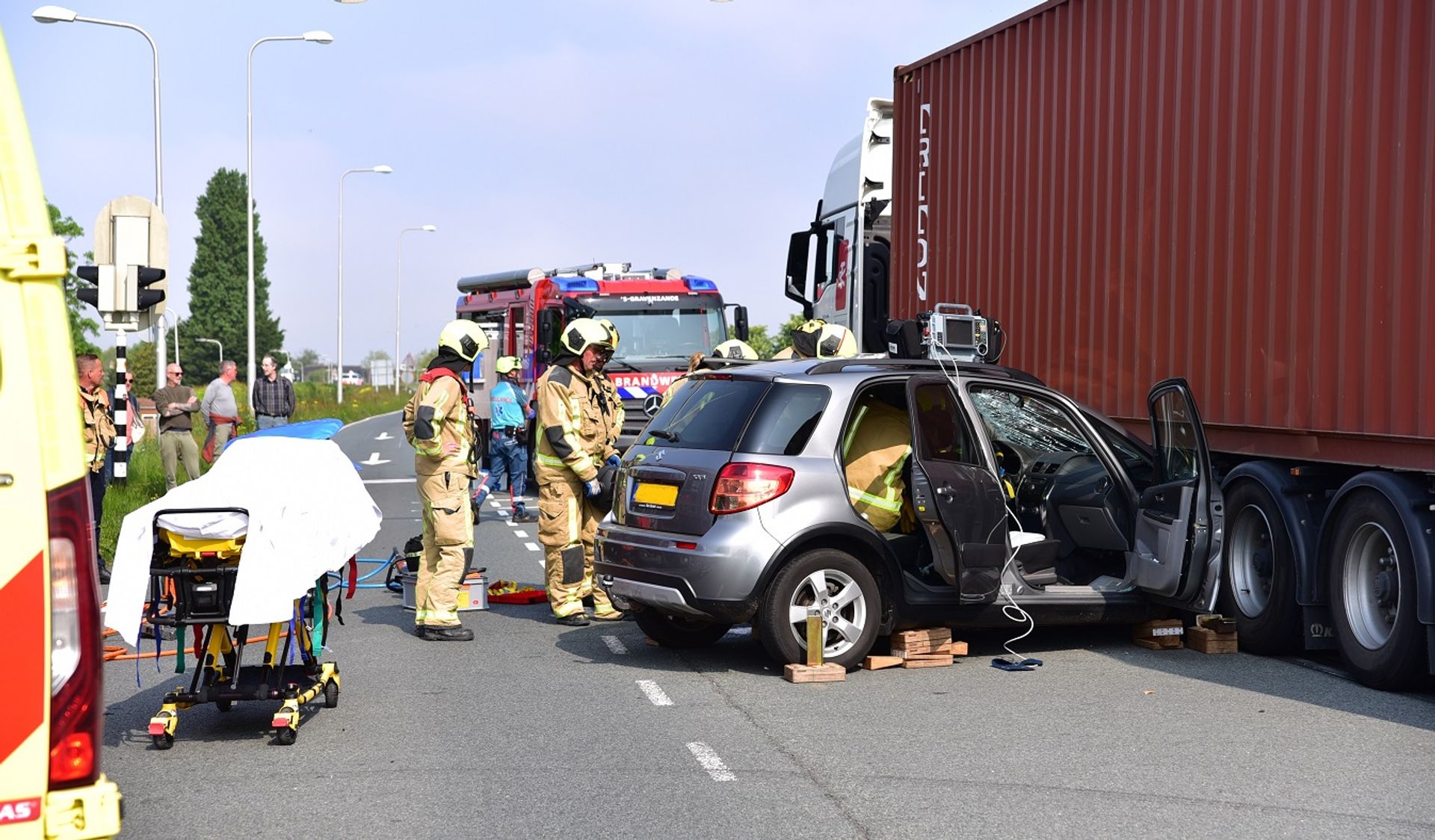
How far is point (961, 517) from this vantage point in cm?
823

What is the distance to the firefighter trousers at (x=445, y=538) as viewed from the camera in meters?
9.35

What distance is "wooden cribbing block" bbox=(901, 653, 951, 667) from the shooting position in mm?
8430

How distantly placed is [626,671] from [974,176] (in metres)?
6.12

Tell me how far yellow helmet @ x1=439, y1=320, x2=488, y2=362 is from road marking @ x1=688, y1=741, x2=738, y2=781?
370cm

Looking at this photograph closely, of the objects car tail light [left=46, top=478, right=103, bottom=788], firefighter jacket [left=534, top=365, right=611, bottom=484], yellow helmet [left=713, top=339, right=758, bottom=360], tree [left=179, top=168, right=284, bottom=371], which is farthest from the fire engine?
tree [left=179, top=168, right=284, bottom=371]

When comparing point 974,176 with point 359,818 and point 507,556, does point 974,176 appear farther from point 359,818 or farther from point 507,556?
point 359,818

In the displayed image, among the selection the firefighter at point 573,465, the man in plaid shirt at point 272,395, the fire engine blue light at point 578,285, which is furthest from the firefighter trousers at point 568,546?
the man in plaid shirt at point 272,395

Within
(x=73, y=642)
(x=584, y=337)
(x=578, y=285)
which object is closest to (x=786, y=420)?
(x=584, y=337)

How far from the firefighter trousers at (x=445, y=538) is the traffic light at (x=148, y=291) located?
16.0 feet

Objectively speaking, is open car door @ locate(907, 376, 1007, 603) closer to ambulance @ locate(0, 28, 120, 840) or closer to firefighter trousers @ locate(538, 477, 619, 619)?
firefighter trousers @ locate(538, 477, 619, 619)

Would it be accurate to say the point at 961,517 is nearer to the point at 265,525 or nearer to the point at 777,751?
the point at 777,751

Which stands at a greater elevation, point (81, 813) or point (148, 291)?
point (148, 291)

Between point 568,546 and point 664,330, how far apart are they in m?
10.5

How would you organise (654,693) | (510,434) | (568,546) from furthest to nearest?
(510,434) < (568,546) < (654,693)
